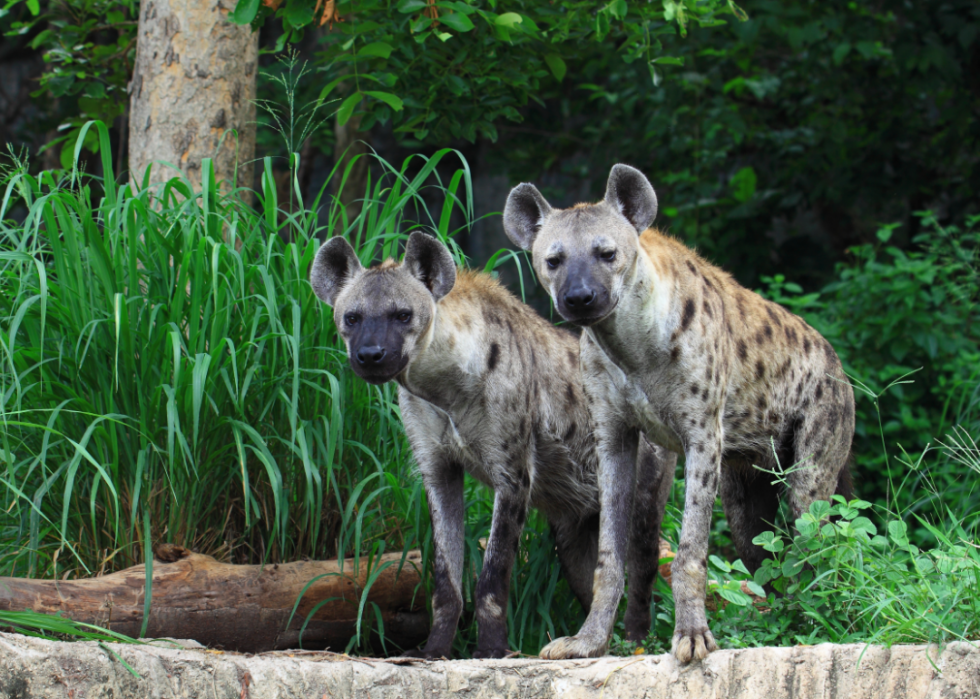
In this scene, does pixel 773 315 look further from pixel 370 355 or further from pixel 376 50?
pixel 376 50

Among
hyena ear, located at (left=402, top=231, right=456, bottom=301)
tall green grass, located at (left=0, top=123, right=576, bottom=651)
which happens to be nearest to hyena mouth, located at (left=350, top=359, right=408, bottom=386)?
tall green grass, located at (left=0, top=123, right=576, bottom=651)

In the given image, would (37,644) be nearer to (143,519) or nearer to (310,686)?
(310,686)

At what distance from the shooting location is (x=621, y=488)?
3.48 meters

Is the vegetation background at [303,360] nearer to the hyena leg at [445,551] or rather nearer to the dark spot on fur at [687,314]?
the hyena leg at [445,551]

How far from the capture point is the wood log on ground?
3.16 metres

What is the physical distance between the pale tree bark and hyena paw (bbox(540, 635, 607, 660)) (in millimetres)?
2781

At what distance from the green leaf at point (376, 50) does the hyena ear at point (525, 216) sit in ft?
3.87

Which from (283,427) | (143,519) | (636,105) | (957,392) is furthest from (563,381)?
(636,105)

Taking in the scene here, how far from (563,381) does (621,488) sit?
0.70m

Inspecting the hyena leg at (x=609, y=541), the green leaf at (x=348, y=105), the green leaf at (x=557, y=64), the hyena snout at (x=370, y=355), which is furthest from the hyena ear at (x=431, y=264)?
the green leaf at (x=557, y=64)

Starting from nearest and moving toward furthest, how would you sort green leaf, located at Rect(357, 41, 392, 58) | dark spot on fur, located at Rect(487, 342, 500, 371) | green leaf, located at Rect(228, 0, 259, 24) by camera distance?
dark spot on fur, located at Rect(487, 342, 500, 371), green leaf, located at Rect(228, 0, 259, 24), green leaf, located at Rect(357, 41, 392, 58)

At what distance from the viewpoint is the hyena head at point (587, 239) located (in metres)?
A: 3.14

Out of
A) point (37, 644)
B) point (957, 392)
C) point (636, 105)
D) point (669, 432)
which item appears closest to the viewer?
point (37, 644)

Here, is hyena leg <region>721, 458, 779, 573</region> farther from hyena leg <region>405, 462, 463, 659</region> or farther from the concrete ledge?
the concrete ledge
